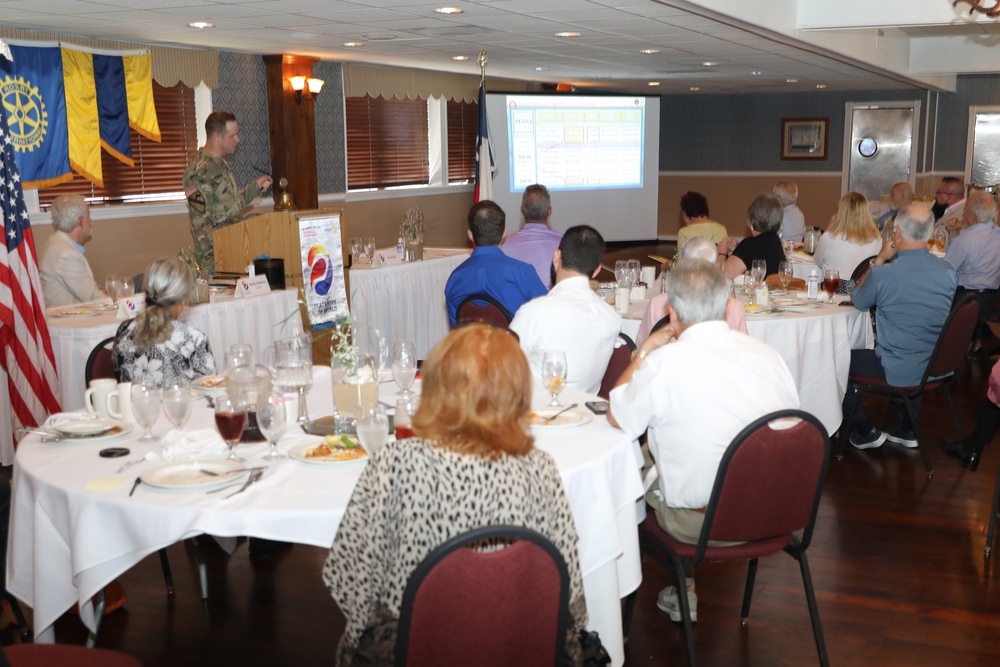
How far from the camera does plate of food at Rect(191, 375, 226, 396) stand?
3193mm

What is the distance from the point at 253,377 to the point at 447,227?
10.5 metres

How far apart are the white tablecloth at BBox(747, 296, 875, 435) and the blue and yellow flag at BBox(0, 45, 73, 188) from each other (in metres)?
5.42

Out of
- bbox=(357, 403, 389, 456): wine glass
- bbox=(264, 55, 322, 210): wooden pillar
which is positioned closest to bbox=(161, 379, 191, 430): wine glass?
bbox=(357, 403, 389, 456): wine glass

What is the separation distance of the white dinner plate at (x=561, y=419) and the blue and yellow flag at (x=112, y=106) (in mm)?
6291

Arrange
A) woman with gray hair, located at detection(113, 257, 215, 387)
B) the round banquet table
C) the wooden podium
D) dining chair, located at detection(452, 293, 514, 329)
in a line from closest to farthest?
the round banquet table → woman with gray hair, located at detection(113, 257, 215, 387) → dining chair, located at detection(452, 293, 514, 329) → the wooden podium

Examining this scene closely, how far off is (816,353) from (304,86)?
6381mm

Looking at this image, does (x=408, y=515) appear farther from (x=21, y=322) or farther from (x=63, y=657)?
(x=21, y=322)

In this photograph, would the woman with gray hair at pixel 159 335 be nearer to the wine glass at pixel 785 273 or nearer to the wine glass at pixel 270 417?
the wine glass at pixel 270 417

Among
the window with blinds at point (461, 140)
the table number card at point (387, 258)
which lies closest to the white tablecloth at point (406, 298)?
the table number card at point (387, 258)

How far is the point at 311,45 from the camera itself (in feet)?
27.5

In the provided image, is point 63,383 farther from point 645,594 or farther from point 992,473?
point 992,473

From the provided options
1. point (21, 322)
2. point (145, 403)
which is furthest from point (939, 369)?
point (21, 322)

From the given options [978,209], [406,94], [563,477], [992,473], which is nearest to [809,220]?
[406,94]

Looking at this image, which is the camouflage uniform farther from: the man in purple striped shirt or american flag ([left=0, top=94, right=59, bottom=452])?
the man in purple striped shirt
